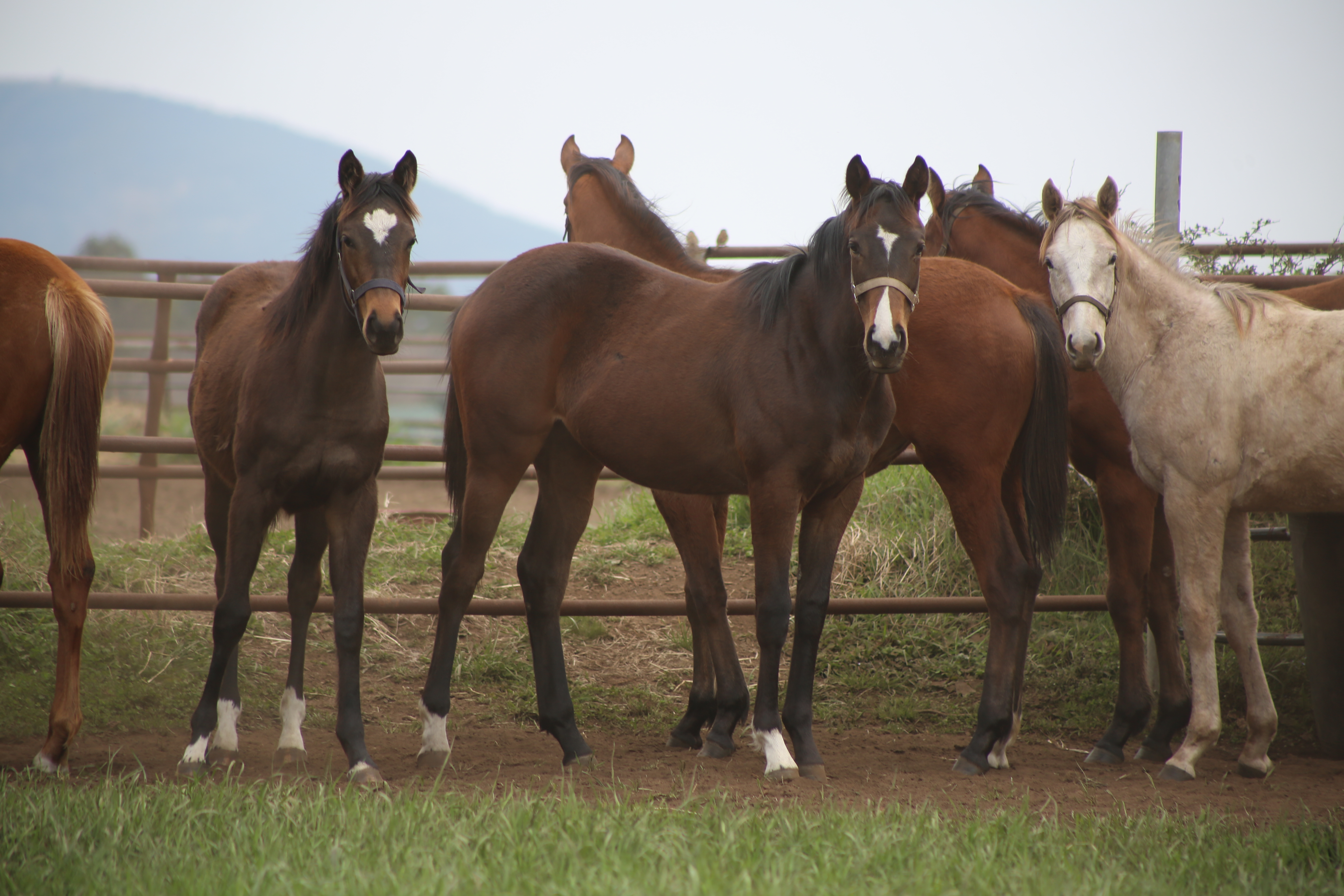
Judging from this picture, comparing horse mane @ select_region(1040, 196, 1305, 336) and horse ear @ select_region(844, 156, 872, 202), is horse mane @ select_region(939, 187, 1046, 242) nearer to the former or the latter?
horse mane @ select_region(1040, 196, 1305, 336)

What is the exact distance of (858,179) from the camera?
3443 mm

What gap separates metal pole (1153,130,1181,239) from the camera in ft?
16.7

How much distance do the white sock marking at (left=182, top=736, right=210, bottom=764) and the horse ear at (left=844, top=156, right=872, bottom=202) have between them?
303 cm

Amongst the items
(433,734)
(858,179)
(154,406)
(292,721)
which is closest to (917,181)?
(858,179)

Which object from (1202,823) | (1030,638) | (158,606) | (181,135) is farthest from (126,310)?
(181,135)

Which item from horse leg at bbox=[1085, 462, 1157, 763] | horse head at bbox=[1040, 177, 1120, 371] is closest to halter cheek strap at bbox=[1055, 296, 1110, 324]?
horse head at bbox=[1040, 177, 1120, 371]

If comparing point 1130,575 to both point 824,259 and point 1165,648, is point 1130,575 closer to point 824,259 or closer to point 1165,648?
point 1165,648

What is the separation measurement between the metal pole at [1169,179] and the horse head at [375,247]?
3.81m

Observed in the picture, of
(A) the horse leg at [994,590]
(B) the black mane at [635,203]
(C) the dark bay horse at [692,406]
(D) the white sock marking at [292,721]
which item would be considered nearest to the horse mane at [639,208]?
(B) the black mane at [635,203]

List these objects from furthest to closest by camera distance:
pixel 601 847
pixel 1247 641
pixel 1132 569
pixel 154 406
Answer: pixel 154 406 < pixel 1132 569 < pixel 1247 641 < pixel 601 847

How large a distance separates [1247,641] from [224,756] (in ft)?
12.9

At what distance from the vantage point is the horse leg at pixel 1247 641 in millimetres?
3670

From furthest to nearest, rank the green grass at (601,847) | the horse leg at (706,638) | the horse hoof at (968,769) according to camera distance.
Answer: the horse leg at (706,638), the horse hoof at (968,769), the green grass at (601,847)

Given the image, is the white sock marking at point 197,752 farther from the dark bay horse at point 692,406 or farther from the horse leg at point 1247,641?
the horse leg at point 1247,641
